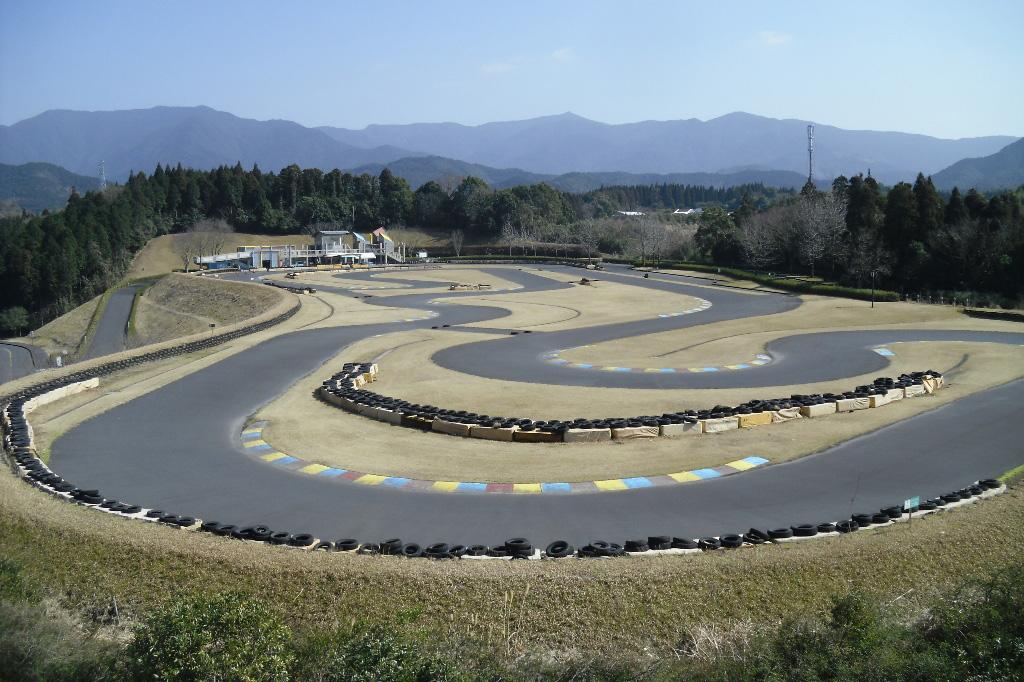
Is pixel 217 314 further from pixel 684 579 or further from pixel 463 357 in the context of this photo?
pixel 684 579

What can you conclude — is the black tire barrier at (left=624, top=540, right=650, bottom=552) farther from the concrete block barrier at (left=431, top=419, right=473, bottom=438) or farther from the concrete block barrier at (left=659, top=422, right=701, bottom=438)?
the concrete block barrier at (left=431, top=419, right=473, bottom=438)

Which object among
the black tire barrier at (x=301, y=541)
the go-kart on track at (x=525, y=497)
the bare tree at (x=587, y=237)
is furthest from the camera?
the bare tree at (x=587, y=237)

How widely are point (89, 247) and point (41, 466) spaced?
96521 millimetres

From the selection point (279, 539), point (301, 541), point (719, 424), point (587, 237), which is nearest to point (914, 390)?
point (719, 424)

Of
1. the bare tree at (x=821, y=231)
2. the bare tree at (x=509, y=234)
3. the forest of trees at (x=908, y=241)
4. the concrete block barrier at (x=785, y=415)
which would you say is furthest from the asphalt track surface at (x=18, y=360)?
the bare tree at (x=509, y=234)

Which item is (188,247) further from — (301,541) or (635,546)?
(635,546)

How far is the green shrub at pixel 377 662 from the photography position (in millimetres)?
10039

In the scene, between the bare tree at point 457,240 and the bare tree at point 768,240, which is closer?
the bare tree at point 768,240

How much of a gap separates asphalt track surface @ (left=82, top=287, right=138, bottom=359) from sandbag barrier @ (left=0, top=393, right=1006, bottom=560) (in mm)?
50603

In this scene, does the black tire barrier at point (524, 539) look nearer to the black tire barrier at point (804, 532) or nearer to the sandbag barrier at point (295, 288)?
the black tire barrier at point (804, 532)

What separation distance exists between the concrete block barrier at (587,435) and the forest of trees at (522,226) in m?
53.5

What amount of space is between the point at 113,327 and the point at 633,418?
6619cm

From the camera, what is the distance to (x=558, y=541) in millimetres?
15734

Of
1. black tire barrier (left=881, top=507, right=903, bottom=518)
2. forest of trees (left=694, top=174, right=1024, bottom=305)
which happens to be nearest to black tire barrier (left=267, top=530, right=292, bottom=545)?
black tire barrier (left=881, top=507, right=903, bottom=518)
